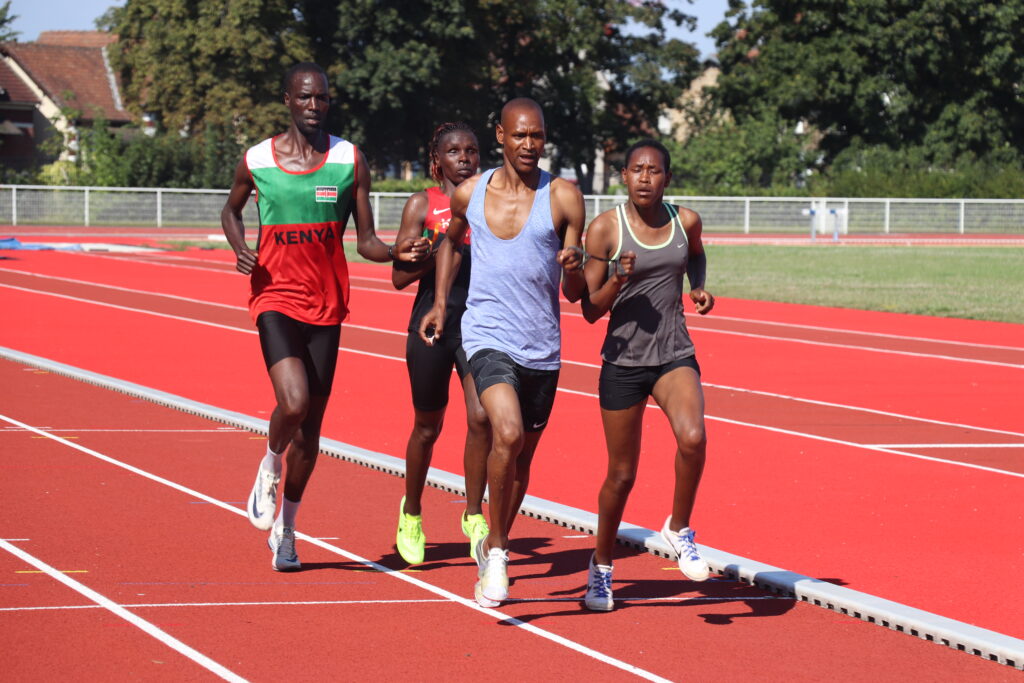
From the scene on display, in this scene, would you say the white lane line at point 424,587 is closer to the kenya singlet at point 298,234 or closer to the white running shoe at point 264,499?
the white running shoe at point 264,499

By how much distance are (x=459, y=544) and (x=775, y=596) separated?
1.66 meters

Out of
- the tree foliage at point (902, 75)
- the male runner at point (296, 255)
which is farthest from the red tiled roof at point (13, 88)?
the male runner at point (296, 255)

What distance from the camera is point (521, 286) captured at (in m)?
6.13

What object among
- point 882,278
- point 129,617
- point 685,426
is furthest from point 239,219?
point 882,278

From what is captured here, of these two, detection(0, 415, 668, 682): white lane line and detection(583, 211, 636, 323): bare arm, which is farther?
detection(583, 211, 636, 323): bare arm

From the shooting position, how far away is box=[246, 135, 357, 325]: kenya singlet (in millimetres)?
6715

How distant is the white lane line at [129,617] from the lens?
524 centimetres

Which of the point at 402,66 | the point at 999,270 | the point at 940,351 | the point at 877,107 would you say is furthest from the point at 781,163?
the point at 940,351

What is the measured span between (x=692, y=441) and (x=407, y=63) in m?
55.3

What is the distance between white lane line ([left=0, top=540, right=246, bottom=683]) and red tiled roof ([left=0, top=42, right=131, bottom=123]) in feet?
Answer: 237

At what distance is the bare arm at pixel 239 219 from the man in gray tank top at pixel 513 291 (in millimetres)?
1021

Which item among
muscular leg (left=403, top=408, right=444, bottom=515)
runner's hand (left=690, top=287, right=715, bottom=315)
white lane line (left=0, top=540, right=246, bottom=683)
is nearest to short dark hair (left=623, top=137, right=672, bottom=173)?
runner's hand (left=690, top=287, right=715, bottom=315)

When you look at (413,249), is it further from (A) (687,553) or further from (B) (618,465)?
(A) (687,553)

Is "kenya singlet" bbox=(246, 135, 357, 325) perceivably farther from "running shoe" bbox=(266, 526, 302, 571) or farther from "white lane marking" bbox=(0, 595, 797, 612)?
"white lane marking" bbox=(0, 595, 797, 612)
